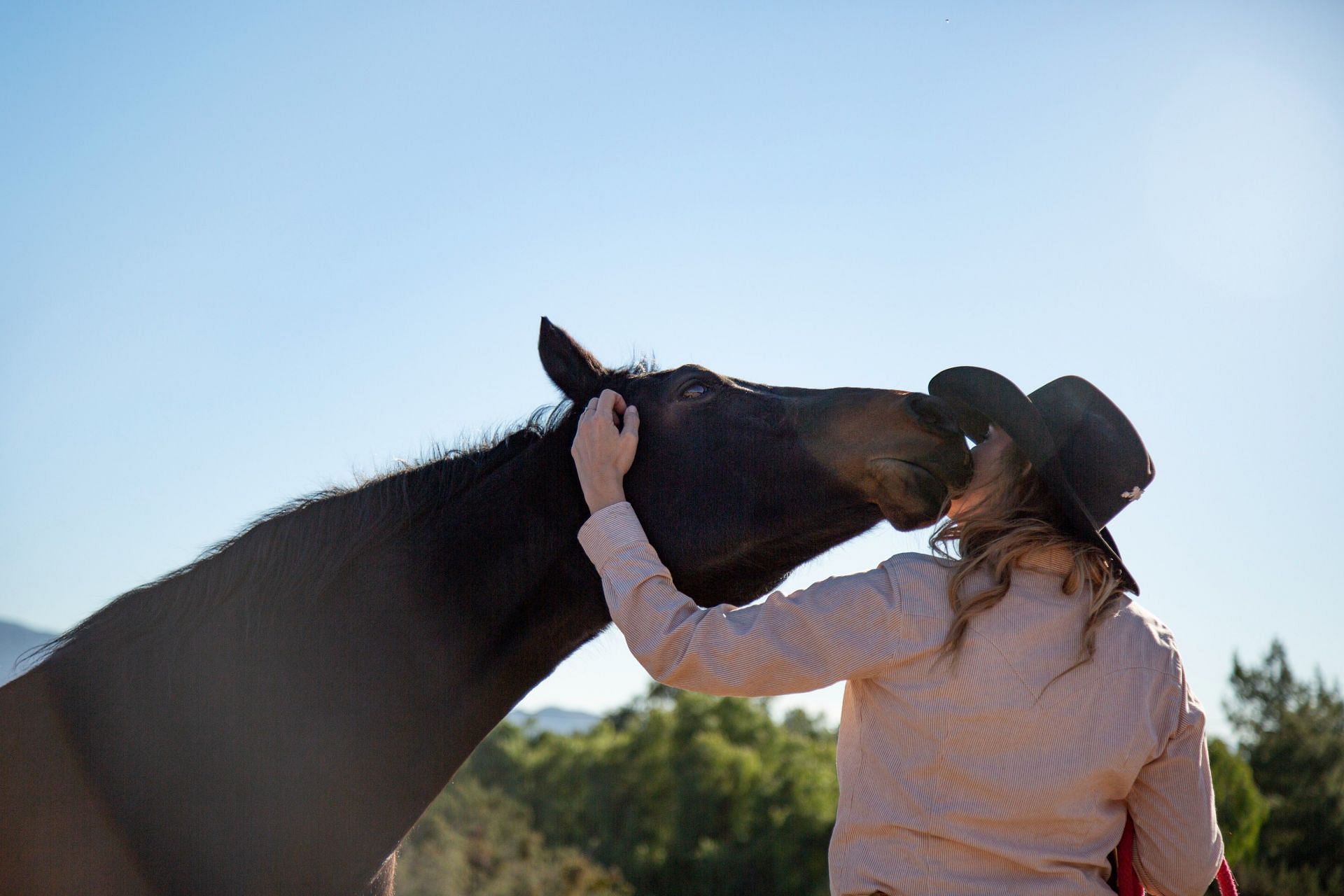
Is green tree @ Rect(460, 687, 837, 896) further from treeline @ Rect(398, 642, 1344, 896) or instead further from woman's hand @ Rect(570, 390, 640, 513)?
woman's hand @ Rect(570, 390, 640, 513)

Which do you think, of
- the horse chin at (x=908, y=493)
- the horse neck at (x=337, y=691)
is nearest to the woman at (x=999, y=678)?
the horse chin at (x=908, y=493)

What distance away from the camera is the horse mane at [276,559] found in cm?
254

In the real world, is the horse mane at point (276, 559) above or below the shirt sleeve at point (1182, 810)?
above

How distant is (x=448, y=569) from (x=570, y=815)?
130 ft

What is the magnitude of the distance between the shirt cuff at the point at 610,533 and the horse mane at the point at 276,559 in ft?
1.49

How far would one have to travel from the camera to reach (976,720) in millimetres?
2176

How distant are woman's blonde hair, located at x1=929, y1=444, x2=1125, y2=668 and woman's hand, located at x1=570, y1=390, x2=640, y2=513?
85 centimetres

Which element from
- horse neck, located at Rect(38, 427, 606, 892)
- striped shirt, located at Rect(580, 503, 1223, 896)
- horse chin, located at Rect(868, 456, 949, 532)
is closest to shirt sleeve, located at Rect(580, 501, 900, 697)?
striped shirt, located at Rect(580, 503, 1223, 896)

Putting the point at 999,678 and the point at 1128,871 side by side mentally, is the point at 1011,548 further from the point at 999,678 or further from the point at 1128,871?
the point at 1128,871

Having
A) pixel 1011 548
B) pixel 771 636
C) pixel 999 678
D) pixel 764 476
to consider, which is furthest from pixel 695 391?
pixel 999 678

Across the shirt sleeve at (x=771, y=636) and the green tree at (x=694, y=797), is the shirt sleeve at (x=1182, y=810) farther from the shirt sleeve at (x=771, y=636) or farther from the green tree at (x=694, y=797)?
the green tree at (x=694, y=797)

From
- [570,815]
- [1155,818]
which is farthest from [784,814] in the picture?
[1155,818]

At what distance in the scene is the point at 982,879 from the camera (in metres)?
2.10

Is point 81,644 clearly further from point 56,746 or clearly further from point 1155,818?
point 1155,818
